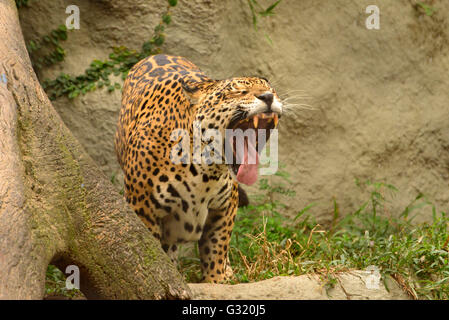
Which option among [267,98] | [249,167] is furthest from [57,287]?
[267,98]

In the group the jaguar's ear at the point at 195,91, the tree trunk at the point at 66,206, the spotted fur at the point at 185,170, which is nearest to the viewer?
the tree trunk at the point at 66,206

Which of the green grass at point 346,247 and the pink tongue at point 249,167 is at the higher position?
the pink tongue at point 249,167

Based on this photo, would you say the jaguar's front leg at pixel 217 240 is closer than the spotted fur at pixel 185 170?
No

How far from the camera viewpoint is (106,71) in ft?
23.6

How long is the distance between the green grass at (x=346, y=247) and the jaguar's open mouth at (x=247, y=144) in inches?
39.4

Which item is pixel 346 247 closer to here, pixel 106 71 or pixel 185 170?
pixel 185 170

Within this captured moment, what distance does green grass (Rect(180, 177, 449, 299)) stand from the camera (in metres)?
5.31

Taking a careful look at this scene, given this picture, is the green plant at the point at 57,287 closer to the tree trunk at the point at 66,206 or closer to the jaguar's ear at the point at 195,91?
the tree trunk at the point at 66,206

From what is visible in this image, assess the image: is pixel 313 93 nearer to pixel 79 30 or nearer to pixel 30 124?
pixel 79 30

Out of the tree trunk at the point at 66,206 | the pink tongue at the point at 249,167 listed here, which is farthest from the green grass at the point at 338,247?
the tree trunk at the point at 66,206

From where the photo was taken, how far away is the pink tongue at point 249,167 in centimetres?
476

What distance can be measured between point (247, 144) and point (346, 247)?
2033mm

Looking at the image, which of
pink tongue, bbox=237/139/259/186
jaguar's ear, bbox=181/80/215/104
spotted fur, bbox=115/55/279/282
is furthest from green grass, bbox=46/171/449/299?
jaguar's ear, bbox=181/80/215/104

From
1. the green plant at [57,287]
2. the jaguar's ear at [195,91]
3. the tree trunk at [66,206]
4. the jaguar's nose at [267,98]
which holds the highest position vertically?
the jaguar's ear at [195,91]
